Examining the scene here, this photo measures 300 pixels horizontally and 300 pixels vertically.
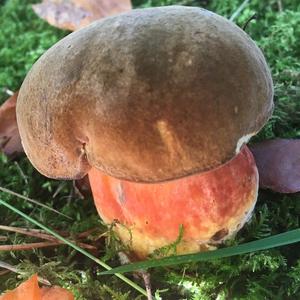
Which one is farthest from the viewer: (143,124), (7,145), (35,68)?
(7,145)

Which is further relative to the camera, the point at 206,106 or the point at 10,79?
the point at 10,79

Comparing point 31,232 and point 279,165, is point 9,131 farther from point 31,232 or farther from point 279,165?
point 279,165

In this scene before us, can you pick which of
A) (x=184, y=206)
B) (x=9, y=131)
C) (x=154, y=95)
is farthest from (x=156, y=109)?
(x=9, y=131)

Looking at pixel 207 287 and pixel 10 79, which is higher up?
pixel 10 79

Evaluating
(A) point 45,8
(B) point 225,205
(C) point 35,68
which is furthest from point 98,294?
(A) point 45,8

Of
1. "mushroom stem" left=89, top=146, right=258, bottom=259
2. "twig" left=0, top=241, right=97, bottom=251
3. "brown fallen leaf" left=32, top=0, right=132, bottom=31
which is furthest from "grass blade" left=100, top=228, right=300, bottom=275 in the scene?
"brown fallen leaf" left=32, top=0, right=132, bottom=31

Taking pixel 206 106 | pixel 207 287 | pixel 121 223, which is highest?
pixel 206 106

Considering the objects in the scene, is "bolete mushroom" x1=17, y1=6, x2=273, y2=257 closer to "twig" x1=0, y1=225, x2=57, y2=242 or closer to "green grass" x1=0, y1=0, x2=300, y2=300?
"green grass" x1=0, y1=0, x2=300, y2=300

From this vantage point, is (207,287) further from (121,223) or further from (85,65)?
(85,65)

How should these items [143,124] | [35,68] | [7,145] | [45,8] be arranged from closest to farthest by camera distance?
[143,124], [35,68], [7,145], [45,8]
